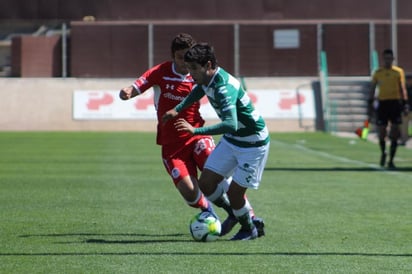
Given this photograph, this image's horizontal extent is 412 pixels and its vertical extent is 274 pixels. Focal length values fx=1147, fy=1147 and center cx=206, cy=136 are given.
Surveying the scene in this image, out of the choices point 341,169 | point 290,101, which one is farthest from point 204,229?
point 290,101

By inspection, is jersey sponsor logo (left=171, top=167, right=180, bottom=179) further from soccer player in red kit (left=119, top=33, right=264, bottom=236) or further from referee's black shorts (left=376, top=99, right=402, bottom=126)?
referee's black shorts (left=376, top=99, right=402, bottom=126)

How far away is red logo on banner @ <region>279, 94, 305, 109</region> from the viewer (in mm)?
39688

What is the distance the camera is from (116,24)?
42.9m

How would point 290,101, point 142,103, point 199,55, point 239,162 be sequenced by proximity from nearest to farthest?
point 199,55 < point 239,162 < point 142,103 < point 290,101

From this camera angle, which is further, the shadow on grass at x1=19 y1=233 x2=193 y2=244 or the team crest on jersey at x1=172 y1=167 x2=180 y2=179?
the team crest on jersey at x1=172 y1=167 x2=180 y2=179

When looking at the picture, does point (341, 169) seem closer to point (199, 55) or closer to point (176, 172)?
point (176, 172)

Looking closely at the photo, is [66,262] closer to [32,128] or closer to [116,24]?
[32,128]

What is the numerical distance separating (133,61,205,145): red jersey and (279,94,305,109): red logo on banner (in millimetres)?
28399

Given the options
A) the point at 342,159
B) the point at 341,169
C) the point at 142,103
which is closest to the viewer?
the point at 341,169

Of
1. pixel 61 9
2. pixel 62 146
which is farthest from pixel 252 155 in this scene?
pixel 61 9

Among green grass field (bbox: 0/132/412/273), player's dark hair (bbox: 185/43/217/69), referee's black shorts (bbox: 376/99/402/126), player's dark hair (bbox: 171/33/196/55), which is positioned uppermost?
player's dark hair (bbox: 171/33/196/55)

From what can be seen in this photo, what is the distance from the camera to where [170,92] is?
37.1 ft

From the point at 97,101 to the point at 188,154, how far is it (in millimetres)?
28831

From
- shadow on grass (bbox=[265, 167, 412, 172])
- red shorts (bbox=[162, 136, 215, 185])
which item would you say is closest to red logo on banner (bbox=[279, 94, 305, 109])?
shadow on grass (bbox=[265, 167, 412, 172])
